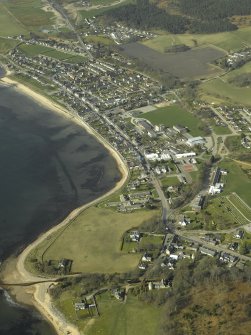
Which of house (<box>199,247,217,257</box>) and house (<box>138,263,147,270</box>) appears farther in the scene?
house (<box>199,247,217,257</box>)

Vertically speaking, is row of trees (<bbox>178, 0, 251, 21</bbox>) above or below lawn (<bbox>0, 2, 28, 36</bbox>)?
above

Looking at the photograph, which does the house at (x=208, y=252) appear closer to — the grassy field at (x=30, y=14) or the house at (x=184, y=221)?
the house at (x=184, y=221)

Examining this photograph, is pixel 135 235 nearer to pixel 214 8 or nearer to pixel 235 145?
pixel 235 145

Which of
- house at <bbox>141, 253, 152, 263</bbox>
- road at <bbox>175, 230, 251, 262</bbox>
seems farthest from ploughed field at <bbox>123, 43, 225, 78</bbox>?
house at <bbox>141, 253, 152, 263</bbox>

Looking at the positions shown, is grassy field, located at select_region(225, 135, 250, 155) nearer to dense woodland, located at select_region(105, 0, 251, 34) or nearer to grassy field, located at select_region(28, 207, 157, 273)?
grassy field, located at select_region(28, 207, 157, 273)

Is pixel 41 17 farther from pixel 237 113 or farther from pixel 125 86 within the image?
pixel 237 113

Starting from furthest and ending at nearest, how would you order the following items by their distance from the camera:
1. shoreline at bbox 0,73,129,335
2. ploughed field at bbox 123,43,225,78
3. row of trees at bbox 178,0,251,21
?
1. row of trees at bbox 178,0,251,21
2. ploughed field at bbox 123,43,225,78
3. shoreline at bbox 0,73,129,335

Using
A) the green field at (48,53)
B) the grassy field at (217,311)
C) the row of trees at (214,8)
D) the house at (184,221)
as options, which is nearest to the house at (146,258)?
the grassy field at (217,311)
